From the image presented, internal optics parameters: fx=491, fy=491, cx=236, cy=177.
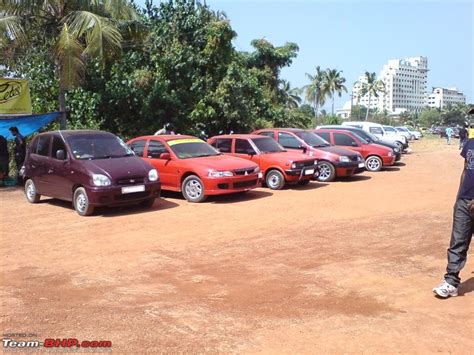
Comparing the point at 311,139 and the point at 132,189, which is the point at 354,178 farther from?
the point at 132,189

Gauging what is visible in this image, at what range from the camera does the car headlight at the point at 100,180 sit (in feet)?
30.7

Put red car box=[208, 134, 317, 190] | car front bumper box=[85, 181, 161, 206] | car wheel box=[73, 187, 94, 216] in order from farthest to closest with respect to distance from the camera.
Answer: red car box=[208, 134, 317, 190] → car wheel box=[73, 187, 94, 216] → car front bumper box=[85, 181, 161, 206]

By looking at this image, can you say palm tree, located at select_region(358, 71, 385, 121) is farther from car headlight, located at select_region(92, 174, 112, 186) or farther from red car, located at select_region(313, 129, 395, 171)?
car headlight, located at select_region(92, 174, 112, 186)

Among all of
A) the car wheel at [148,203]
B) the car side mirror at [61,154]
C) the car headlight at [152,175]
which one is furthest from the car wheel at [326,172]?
the car side mirror at [61,154]

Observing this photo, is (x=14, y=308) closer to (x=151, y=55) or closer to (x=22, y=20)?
(x=22, y=20)

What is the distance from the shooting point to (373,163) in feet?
58.2

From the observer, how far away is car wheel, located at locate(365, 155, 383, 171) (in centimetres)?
1764

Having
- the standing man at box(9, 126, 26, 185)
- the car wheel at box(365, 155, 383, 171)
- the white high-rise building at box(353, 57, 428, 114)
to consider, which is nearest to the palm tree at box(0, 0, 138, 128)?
the standing man at box(9, 126, 26, 185)

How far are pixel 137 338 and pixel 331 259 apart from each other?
3148mm

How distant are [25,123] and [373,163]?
38.2 ft

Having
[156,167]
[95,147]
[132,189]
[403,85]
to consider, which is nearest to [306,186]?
[156,167]

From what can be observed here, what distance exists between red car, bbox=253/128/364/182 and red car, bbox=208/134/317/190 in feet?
3.36

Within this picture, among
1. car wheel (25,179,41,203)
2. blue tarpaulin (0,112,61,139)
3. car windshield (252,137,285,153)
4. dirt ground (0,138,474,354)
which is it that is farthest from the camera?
blue tarpaulin (0,112,61,139)

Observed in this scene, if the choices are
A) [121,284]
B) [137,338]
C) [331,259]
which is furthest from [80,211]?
[137,338]
